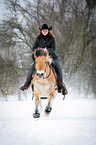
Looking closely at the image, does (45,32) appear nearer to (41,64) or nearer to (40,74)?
(41,64)

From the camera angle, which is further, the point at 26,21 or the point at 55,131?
the point at 26,21

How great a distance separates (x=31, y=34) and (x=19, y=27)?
1.07m

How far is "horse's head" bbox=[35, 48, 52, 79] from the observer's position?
4.64 m

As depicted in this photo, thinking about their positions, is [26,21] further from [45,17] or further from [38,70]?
[38,70]

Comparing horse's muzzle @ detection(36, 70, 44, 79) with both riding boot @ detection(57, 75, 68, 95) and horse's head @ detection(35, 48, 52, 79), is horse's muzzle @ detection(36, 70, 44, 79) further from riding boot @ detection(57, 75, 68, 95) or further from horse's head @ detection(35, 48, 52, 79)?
riding boot @ detection(57, 75, 68, 95)

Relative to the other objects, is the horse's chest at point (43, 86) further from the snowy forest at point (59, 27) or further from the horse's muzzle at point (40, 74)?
the snowy forest at point (59, 27)

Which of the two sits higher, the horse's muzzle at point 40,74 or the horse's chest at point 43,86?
the horse's muzzle at point 40,74

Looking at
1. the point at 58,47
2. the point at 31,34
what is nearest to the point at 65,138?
the point at 58,47

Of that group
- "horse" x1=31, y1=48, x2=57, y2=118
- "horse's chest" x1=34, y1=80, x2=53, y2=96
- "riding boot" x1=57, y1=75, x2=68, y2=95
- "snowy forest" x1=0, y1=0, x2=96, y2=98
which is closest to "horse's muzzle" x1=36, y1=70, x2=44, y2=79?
"horse" x1=31, y1=48, x2=57, y2=118

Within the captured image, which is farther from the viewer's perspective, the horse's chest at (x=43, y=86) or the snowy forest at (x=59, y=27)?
the snowy forest at (x=59, y=27)

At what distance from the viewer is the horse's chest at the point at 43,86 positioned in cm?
519

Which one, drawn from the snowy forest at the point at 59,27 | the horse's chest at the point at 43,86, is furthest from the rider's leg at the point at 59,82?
the snowy forest at the point at 59,27

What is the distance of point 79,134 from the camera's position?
433 centimetres

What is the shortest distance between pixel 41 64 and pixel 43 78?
0.47m
